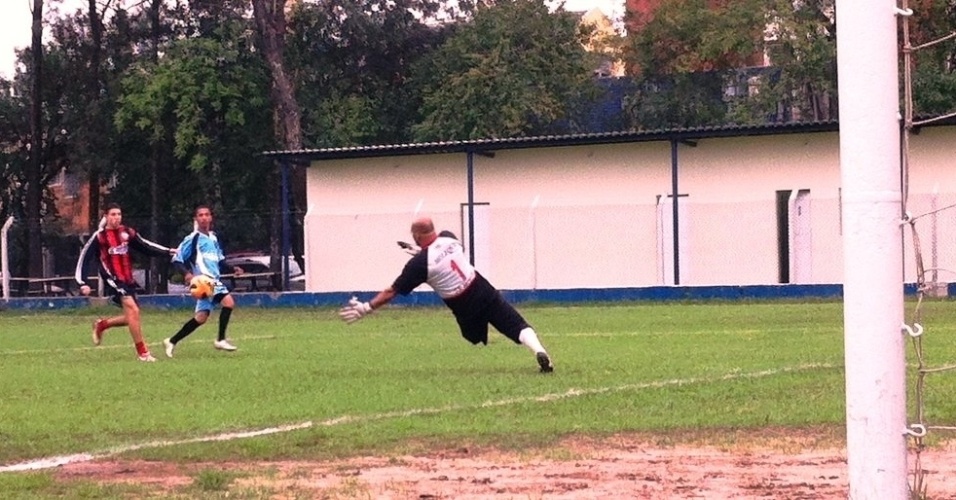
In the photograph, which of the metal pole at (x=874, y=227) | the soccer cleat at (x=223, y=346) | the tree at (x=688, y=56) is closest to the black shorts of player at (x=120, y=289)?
the soccer cleat at (x=223, y=346)

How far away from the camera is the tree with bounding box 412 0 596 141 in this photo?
160 feet

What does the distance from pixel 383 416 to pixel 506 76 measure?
39.0 m

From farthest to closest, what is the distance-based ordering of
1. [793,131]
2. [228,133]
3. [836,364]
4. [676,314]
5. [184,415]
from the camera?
[228,133]
[793,131]
[676,314]
[836,364]
[184,415]

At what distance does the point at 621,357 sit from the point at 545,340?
3647mm

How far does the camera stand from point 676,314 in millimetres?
25594

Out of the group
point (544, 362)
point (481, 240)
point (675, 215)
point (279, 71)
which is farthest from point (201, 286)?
point (279, 71)

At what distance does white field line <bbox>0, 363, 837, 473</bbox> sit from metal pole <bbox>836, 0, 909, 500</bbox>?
462cm

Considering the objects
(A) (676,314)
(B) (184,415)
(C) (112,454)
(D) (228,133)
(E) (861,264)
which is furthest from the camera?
(D) (228,133)

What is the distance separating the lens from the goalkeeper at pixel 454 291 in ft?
43.6

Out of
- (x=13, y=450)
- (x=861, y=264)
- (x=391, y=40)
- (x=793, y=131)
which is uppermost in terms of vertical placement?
(x=391, y=40)

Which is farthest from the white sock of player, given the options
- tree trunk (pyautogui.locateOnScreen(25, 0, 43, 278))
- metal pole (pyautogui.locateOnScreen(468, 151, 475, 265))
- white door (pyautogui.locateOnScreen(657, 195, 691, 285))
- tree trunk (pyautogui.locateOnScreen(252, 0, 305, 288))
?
tree trunk (pyautogui.locateOnScreen(25, 0, 43, 278))

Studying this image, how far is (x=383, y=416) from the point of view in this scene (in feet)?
34.5

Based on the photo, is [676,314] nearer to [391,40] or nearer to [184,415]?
[184,415]

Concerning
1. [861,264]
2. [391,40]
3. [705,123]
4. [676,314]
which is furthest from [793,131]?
[861,264]
